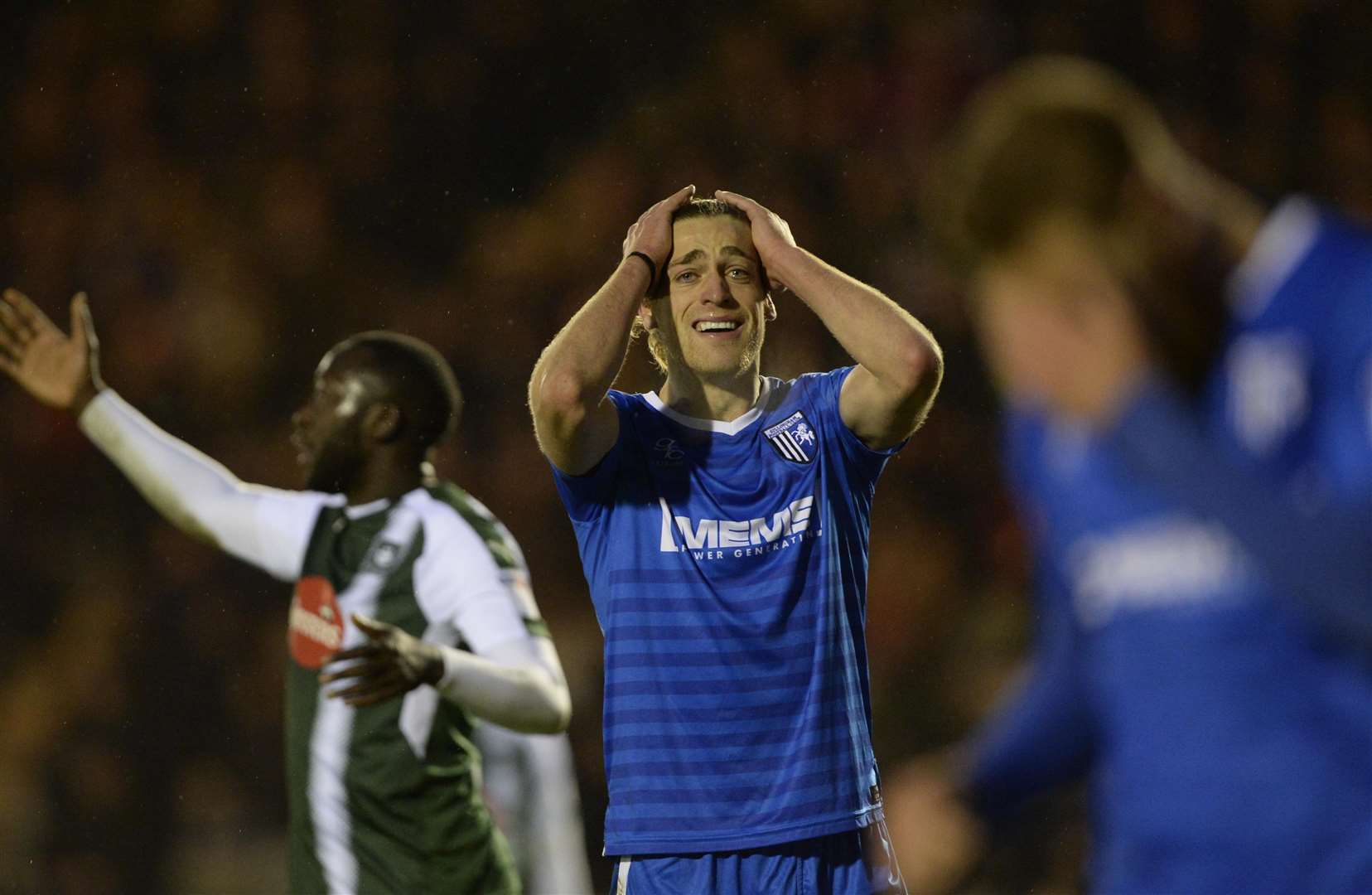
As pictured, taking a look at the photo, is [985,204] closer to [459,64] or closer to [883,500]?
[883,500]

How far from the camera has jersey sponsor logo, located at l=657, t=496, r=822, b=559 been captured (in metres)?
3.43

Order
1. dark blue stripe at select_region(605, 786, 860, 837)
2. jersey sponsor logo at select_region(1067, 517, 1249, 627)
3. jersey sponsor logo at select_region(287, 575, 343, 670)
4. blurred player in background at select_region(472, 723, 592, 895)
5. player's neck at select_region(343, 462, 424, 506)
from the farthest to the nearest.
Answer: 1. blurred player in background at select_region(472, 723, 592, 895)
2. player's neck at select_region(343, 462, 424, 506)
3. jersey sponsor logo at select_region(287, 575, 343, 670)
4. dark blue stripe at select_region(605, 786, 860, 837)
5. jersey sponsor logo at select_region(1067, 517, 1249, 627)

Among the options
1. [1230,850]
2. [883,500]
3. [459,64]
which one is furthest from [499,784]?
[459,64]

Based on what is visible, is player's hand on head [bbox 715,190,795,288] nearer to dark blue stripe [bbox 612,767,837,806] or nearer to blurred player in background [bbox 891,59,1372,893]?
dark blue stripe [bbox 612,767,837,806]

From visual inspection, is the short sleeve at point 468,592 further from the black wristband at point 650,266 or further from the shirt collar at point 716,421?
the black wristband at point 650,266

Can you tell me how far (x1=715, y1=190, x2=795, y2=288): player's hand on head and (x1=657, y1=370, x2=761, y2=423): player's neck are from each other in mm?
250

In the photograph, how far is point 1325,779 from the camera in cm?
175

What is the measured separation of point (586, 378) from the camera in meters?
3.41

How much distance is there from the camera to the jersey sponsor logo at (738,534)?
343 centimetres

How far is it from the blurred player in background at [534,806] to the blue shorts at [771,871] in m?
1.67

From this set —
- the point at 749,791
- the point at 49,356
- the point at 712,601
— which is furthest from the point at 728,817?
the point at 49,356

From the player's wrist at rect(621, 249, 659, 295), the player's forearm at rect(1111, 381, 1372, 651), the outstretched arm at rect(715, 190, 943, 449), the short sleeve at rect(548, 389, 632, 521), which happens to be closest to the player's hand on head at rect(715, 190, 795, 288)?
the outstretched arm at rect(715, 190, 943, 449)

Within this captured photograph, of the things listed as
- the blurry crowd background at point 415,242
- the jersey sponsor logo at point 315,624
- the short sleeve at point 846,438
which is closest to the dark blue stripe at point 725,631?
→ the short sleeve at point 846,438

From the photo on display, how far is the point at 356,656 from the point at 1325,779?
198 cm
